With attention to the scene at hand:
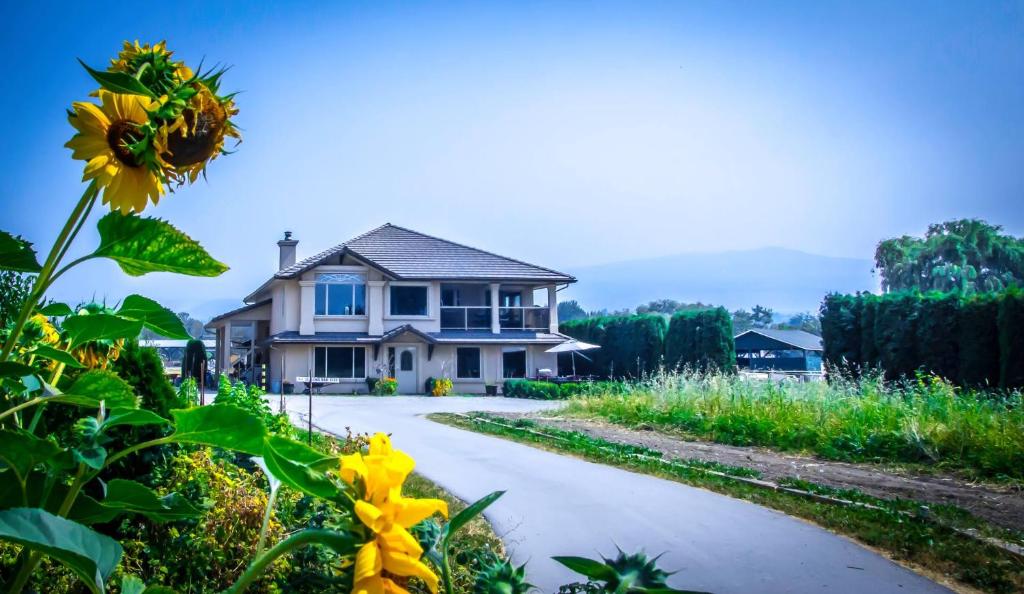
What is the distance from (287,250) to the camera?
27.0m

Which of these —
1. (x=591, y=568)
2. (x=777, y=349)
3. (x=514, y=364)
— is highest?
(x=777, y=349)

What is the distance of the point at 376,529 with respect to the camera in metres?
0.48

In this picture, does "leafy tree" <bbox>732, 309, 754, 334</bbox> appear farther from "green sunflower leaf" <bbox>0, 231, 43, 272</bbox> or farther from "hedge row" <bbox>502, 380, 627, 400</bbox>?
"green sunflower leaf" <bbox>0, 231, 43, 272</bbox>

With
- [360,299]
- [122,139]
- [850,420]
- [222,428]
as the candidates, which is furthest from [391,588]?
[360,299]

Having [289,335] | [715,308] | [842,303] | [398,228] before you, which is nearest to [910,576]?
[842,303]

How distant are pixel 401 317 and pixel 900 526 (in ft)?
70.6

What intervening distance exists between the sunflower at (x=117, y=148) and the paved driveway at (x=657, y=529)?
3.04m

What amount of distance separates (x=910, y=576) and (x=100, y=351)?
4.57 meters

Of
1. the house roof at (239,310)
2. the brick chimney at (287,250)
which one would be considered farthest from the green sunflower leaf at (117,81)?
the house roof at (239,310)

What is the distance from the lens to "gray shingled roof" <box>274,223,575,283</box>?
25.5 meters

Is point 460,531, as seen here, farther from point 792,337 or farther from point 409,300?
point 792,337

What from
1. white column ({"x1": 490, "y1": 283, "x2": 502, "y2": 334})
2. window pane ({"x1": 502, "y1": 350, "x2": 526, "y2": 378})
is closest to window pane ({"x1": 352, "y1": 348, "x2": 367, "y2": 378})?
white column ({"x1": 490, "y1": 283, "x2": 502, "y2": 334})

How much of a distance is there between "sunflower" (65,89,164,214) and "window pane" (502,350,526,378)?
26.0 m

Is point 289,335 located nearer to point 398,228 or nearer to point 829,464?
point 398,228
